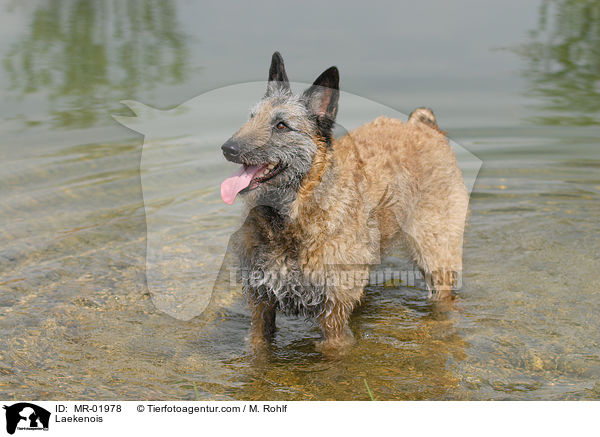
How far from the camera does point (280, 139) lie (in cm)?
502

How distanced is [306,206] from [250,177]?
48cm

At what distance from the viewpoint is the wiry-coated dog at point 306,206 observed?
16.4ft

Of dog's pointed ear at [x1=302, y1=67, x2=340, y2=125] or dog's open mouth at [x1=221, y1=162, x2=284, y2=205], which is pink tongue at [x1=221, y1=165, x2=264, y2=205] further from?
dog's pointed ear at [x1=302, y1=67, x2=340, y2=125]

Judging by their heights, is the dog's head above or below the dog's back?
above

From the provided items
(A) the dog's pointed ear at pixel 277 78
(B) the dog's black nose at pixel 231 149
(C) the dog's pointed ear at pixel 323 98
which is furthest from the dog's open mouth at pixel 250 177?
(A) the dog's pointed ear at pixel 277 78

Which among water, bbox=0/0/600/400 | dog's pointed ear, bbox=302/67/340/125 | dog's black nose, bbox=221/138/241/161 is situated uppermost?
dog's pointed ear, bbox=302/67/340/125

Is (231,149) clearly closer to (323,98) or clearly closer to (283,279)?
(323,98)

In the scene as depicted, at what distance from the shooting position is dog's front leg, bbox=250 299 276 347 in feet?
18.4

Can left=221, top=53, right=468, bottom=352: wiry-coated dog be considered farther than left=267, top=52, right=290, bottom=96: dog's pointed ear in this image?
No

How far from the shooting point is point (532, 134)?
10906 mm
